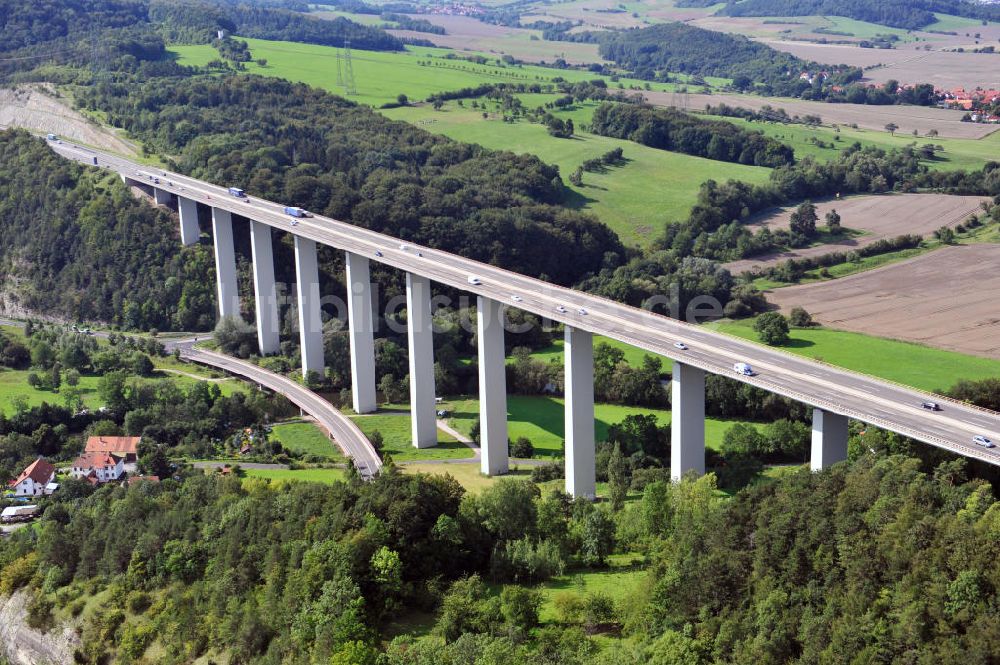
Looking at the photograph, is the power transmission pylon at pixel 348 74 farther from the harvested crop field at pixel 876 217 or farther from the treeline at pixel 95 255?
the harvested crop field at pixel 876 217

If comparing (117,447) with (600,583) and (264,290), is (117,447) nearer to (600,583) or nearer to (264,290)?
(264,290)

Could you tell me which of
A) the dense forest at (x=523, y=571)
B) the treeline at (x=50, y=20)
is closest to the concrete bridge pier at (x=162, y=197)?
the dense forest at (x=523, y=571)

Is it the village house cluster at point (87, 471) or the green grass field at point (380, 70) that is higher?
the green grass field at point (380, 70)

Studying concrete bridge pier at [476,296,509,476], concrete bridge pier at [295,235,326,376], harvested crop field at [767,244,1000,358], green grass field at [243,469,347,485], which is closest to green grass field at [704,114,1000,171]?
harvested crop field at [767,244,1000,358]

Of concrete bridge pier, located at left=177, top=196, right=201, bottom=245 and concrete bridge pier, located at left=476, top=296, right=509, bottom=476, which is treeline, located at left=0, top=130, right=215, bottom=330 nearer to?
concrete bridge pier, located at left=177, top=196, right=201, bottom=245

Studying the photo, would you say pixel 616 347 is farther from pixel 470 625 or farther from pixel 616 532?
pixel 470 625

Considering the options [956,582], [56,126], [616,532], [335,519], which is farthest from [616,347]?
[56,126]
